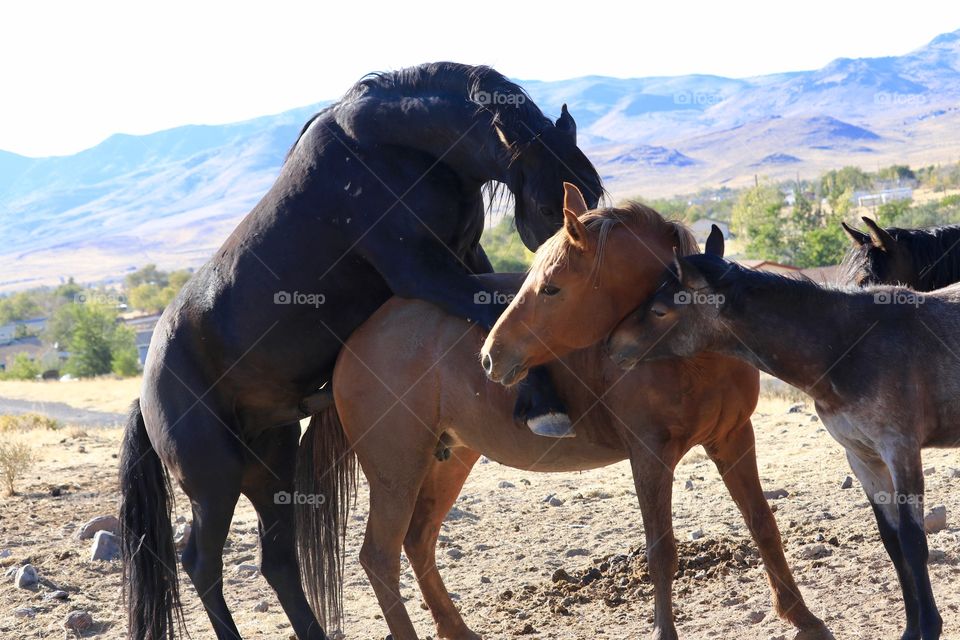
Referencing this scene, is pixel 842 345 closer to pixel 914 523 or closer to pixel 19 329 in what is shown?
pixel 914 523

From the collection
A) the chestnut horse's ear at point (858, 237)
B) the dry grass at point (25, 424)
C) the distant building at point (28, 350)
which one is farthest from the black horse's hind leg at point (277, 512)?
the distant building at point (28, 350)

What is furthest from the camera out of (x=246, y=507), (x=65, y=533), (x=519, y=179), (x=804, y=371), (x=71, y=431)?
(x=71, y=431)

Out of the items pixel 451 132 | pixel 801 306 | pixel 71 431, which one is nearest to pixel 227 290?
pixel 451 132

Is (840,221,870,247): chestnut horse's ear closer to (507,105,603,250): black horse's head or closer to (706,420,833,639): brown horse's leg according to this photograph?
(706,420,833,639): brown horse's leg

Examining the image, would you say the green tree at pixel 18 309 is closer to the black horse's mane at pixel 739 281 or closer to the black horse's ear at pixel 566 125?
the black horse's ear at pixel 566 125

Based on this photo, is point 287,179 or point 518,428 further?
point 287,179

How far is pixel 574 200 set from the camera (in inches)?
193

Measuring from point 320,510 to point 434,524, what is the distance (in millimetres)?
769

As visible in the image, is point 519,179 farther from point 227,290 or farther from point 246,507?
point 246,507

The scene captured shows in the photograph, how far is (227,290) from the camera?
593 cm

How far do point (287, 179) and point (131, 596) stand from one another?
272 cm

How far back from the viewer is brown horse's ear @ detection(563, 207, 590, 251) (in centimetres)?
468

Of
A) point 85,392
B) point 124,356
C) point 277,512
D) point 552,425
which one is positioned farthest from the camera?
point 124,356

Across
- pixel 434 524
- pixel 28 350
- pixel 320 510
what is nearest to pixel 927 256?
pixel 434 524
